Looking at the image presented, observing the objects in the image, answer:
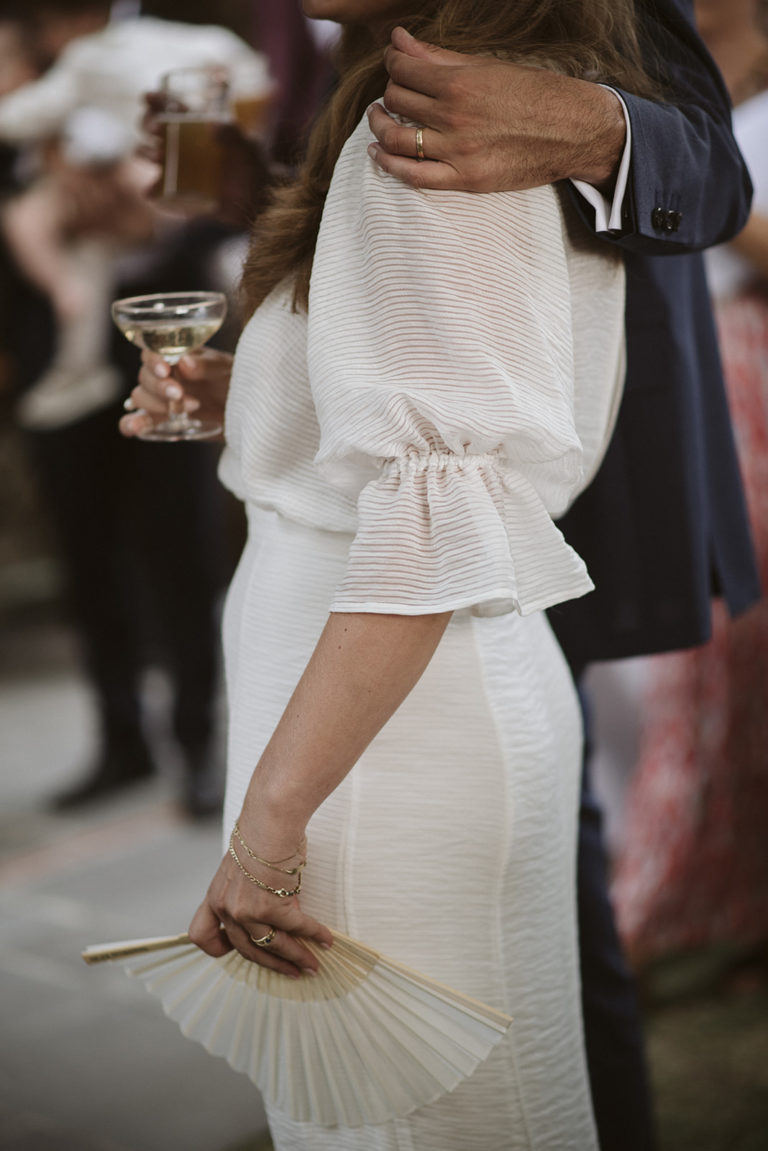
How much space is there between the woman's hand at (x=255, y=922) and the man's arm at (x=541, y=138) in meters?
0.61

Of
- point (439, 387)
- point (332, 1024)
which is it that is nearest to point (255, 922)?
point (332, 1024)

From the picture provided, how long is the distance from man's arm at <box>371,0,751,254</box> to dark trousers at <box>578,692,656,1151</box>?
83 cm

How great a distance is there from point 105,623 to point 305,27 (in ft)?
6.01

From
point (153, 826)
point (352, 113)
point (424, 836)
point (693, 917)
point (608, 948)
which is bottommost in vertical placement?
point (153, 826)

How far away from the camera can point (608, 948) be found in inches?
62.5

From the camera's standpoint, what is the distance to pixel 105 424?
3.59m

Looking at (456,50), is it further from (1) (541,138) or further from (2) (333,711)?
(2) (333,711)

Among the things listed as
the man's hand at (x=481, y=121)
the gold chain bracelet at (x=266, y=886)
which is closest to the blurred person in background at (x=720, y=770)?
the man's hand at (x=481, y=121)

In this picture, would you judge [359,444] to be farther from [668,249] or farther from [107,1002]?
[107,1002]

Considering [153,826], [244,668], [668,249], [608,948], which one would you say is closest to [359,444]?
[244,668]

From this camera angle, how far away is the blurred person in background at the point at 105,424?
3.42 m

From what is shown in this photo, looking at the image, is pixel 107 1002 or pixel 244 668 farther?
pixel 107 1002

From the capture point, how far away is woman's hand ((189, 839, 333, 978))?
1.06 m

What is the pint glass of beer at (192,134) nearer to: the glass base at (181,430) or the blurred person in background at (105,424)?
the glass base at (181,430)
